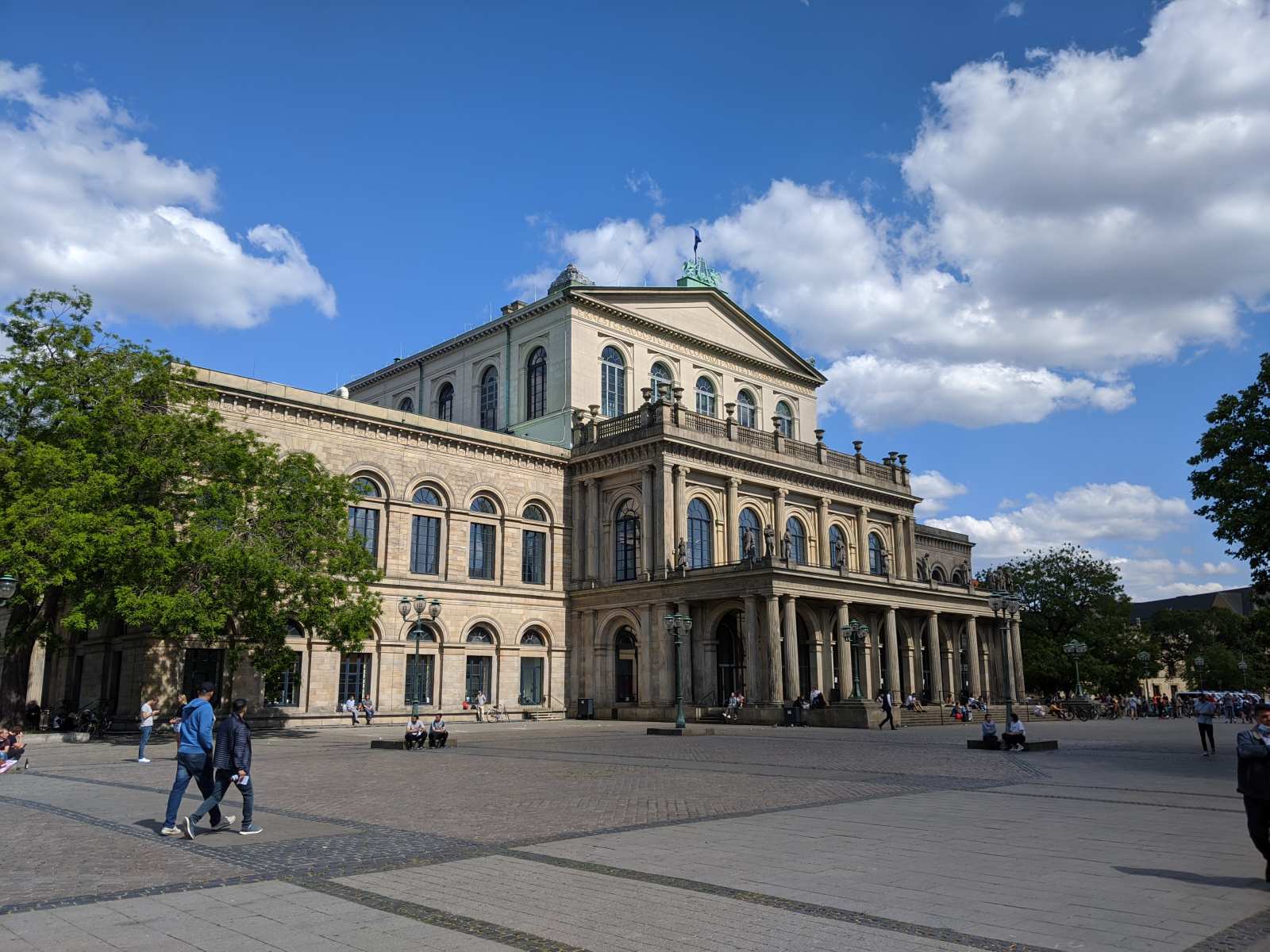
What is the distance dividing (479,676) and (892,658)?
63.5 feet

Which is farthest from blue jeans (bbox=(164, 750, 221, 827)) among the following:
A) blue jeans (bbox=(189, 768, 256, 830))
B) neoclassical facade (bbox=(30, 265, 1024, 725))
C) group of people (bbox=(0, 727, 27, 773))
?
neoclassical facade (bbox=(30, 265, 1024, 725))

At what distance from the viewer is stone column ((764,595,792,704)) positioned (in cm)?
3912

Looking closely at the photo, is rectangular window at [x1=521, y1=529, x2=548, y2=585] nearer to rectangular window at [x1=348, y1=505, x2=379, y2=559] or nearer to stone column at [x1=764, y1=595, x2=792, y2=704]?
rectangular window at [x1=348, y1=505, x2=379, y2=559]

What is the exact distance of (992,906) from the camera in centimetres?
767

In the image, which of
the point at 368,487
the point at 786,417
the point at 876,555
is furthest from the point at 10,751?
the point at 786,417

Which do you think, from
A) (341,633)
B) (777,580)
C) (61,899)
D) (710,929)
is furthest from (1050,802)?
(777,580)

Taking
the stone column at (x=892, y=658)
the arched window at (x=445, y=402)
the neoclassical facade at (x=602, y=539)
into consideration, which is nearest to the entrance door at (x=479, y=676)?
the neoclassical facade at (x=602, y=539)

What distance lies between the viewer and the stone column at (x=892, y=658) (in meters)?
45.2

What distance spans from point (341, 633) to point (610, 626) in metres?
16.5

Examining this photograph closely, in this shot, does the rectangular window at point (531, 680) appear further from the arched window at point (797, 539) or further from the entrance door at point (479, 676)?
the arched window at point (797, 539)

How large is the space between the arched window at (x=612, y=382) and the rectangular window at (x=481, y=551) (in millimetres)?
9617

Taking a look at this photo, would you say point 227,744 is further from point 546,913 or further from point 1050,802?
point 1050,802

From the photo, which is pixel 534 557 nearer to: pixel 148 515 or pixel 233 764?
pixel 148 515

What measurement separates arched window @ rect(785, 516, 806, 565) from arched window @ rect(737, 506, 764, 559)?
199 centimetres
